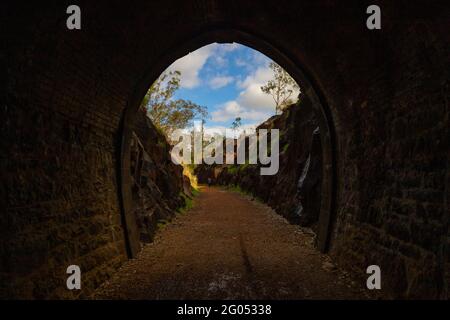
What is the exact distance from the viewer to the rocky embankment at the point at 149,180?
7.91 meters

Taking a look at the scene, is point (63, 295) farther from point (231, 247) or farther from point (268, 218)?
point (268, 218)

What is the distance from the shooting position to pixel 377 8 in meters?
3.96

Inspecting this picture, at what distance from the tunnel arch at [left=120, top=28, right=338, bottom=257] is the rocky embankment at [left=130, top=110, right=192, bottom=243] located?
1.10 metres

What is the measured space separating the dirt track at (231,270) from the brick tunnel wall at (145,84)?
1.60ft

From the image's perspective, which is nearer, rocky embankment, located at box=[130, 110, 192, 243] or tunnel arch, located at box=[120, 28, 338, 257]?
tunnel arch, located at box=[120, 28, 338, 257]

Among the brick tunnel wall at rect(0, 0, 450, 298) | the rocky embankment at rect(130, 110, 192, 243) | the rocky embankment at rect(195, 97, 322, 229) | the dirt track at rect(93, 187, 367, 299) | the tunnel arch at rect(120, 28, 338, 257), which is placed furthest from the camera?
the rocky embankment at rect(195, 97, 322, 229)

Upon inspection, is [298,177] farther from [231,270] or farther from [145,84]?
[145,84]

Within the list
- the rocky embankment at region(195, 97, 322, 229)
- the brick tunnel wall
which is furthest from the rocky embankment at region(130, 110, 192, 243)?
the rocky embankment at region(195, 97, 322, 229)

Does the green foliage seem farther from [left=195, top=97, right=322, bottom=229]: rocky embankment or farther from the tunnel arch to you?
the tunnel arch

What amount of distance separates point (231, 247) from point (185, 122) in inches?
1019

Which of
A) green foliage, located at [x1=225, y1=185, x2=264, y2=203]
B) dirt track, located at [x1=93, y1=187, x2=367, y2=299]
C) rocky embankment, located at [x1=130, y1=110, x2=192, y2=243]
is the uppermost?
rocky embankment, located at [x1=130, y1=110, x2=192, y2=243]

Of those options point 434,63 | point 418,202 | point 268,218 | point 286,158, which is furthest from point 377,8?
point 286,158

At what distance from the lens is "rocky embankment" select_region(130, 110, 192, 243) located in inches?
311

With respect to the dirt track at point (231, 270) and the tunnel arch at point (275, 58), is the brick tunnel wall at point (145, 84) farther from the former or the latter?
the dirt track at point (231, 270)
